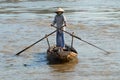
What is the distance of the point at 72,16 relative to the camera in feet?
103

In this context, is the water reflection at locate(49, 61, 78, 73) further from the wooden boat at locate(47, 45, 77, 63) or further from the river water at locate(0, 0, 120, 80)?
the wooden boat at locate(47, 45, 77, 63)

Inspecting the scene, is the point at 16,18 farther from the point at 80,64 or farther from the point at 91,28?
the point at 80,64

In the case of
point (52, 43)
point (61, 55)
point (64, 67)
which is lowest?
point (52, 43)

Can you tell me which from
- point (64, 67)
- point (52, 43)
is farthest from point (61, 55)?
point (52, 43)

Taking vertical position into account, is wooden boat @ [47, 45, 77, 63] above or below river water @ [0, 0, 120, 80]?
above

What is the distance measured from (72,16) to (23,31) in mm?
8232

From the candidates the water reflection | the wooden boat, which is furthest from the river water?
the wooden boat

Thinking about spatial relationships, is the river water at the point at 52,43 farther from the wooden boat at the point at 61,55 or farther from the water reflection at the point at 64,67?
the wooden boat at the point at 61,55

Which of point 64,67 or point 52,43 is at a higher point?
point 64,67

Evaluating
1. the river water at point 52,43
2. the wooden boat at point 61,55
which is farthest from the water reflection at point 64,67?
the wooden boat at point 61,55

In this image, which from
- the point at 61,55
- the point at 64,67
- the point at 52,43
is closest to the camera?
the point at 61,55

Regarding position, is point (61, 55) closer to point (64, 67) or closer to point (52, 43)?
point (64, 67)

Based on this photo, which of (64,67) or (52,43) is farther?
(52,43)

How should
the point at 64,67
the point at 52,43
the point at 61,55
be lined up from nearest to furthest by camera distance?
the point at 61,55 < the point at 64,67 < the point at 52,43
